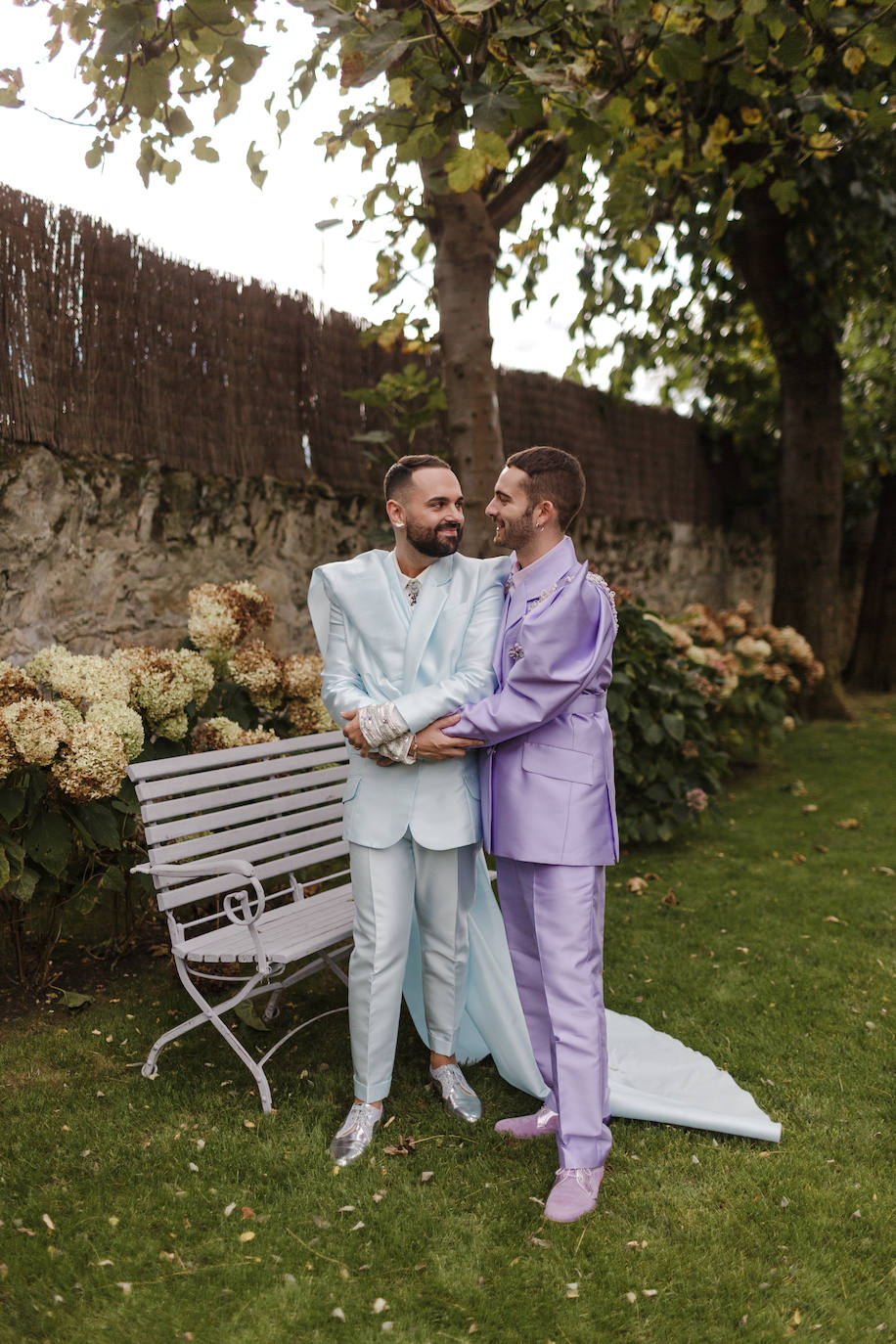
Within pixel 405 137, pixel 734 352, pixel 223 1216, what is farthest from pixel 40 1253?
pixel 734 352

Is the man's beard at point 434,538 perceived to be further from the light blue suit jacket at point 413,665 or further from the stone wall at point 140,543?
the stone wall at point 140,543

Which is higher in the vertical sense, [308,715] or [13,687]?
[13,687]

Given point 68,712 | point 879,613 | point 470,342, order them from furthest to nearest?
point 879,613
point 470,342
point 68,712

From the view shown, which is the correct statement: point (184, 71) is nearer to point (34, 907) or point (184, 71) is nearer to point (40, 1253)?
point (34, 907)

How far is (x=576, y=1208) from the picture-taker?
104 inches

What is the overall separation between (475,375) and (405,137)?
1.45 m

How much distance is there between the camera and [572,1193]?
A: 2676 millimetres

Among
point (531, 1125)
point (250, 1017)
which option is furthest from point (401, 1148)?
point (250, 1017)

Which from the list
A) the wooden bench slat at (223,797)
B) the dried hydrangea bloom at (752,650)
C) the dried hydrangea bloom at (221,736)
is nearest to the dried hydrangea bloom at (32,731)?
the wooden bench slat at (223,797)

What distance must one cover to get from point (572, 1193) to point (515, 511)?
179 cm

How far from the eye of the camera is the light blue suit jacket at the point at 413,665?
9.69 ft

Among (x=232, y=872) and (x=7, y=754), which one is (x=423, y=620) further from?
(x=7, y=754)

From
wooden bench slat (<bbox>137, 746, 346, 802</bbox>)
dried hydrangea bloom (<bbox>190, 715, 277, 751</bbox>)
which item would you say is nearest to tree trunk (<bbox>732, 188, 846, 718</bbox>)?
wooden bench slat (<bbox>137, 746, 346, 802</bbox>)

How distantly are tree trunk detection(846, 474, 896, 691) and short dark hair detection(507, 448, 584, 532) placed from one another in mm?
9939
